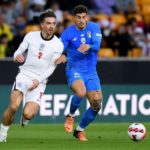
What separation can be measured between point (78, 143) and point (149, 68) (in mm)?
6671

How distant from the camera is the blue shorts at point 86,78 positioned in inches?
631

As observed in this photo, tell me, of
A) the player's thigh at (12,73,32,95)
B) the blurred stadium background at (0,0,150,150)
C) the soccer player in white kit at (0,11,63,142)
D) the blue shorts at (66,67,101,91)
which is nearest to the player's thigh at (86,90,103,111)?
the blue shorts at (66,67,101,91)

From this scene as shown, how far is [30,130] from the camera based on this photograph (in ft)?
59.7

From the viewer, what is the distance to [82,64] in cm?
1631

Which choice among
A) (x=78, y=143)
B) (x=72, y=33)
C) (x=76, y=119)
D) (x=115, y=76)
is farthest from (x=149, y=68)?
(x=78, y=143)

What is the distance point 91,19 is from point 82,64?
8.04 metres

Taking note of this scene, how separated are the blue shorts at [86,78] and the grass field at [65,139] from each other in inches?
37.3

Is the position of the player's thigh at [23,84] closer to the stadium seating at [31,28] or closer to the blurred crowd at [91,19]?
the blurred crowd at [91,19]

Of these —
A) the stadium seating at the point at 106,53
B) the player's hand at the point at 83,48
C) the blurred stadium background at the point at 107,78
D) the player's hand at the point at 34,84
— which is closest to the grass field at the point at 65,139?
the blurred stadium background at the point at 107,78

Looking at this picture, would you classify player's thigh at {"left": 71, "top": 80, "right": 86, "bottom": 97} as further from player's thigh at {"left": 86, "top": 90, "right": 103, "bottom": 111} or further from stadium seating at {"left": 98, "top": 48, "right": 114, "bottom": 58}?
stadium seating at {"left": 98, "top": 48, "right": 114, "bottom": 58}

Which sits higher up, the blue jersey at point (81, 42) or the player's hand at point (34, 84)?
the blue jersey at point (81, 42)

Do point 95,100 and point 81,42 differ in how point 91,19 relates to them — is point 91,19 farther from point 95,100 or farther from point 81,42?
point 95,100

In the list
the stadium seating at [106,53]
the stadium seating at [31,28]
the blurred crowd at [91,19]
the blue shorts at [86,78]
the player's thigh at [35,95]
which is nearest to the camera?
the player's thigh at [35,95]

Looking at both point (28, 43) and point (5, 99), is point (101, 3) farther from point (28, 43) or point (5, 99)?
point (28, 43)
